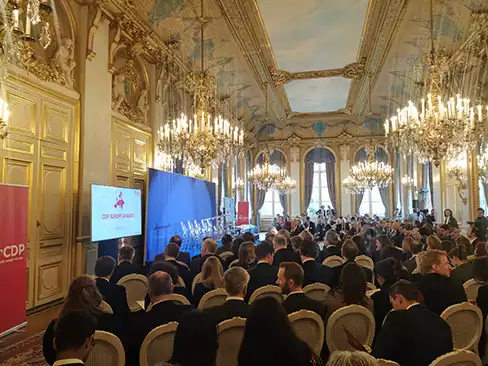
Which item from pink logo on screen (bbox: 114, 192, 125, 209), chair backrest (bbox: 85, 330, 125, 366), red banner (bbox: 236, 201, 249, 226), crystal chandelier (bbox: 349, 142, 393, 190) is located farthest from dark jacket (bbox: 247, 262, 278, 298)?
red banner (bbox: 236, 201, 249, 226)

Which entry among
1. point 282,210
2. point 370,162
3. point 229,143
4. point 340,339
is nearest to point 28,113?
point 229,143

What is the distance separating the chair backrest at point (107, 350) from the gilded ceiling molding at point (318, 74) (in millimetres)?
10619

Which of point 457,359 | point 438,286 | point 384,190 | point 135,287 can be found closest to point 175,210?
point 135,287

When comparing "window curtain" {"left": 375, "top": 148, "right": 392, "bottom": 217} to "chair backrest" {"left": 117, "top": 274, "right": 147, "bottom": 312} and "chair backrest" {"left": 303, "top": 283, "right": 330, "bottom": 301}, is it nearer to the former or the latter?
"chair backrest" {"left": 303, "top": 283, "right": 330, "bottom": 301}

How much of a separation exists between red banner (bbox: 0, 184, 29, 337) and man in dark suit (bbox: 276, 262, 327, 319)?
3.15 m

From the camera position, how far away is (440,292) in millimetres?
3102

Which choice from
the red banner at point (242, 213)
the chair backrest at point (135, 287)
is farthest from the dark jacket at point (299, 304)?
the red banner at point (242, 213)

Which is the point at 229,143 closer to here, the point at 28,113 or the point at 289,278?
the point at 28,113

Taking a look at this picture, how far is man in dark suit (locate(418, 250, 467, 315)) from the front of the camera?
3086mm

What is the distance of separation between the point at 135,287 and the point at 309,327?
2.24 m

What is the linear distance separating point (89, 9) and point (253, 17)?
138 inches

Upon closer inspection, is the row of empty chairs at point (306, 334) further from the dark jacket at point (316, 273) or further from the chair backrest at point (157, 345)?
the dark jacket at point (316, 273)

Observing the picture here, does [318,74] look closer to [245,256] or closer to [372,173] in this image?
[372,173]

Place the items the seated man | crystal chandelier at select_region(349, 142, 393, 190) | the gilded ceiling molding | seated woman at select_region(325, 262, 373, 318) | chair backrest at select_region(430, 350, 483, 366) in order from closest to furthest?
chair backrest at select_region(430, 350, 483, 366), the seated man, seated woman at select_region(325, 262, 373, 318), the gilded ceiling molding, crystal chandelier at select_region(349, 142, 393, 190)
